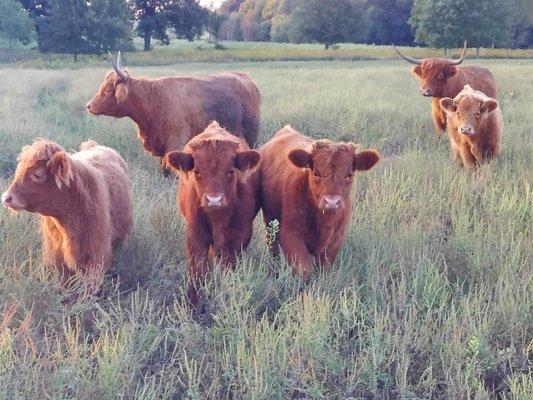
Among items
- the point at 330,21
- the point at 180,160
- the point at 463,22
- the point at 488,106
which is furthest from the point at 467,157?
the point at 330,21

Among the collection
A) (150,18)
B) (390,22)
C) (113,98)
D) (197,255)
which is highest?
(113,98)

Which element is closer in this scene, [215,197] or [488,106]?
[215,197]

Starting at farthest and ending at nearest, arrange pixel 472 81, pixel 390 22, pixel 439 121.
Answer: pixel 390 22, pixel 472 81, pixel 439 121

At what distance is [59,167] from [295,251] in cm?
160

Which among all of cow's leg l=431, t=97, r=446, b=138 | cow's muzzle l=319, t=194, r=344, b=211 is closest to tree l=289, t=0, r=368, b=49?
cow's leg l=431, t=97, r=446, b=138

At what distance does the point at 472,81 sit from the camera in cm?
1086

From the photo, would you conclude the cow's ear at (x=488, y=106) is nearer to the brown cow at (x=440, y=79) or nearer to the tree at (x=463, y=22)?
the brown cow at (x=440, y=79)

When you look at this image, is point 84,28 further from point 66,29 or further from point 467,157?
point 467,157

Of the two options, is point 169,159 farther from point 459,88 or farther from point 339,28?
point 339,28

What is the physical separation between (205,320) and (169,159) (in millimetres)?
1038

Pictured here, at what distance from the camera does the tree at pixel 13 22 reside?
4150cm

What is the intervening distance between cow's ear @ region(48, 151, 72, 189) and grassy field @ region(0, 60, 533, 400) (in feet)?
2.12

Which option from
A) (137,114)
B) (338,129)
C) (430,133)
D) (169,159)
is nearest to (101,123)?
(137,114)

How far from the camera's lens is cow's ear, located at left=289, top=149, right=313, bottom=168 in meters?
4.14
